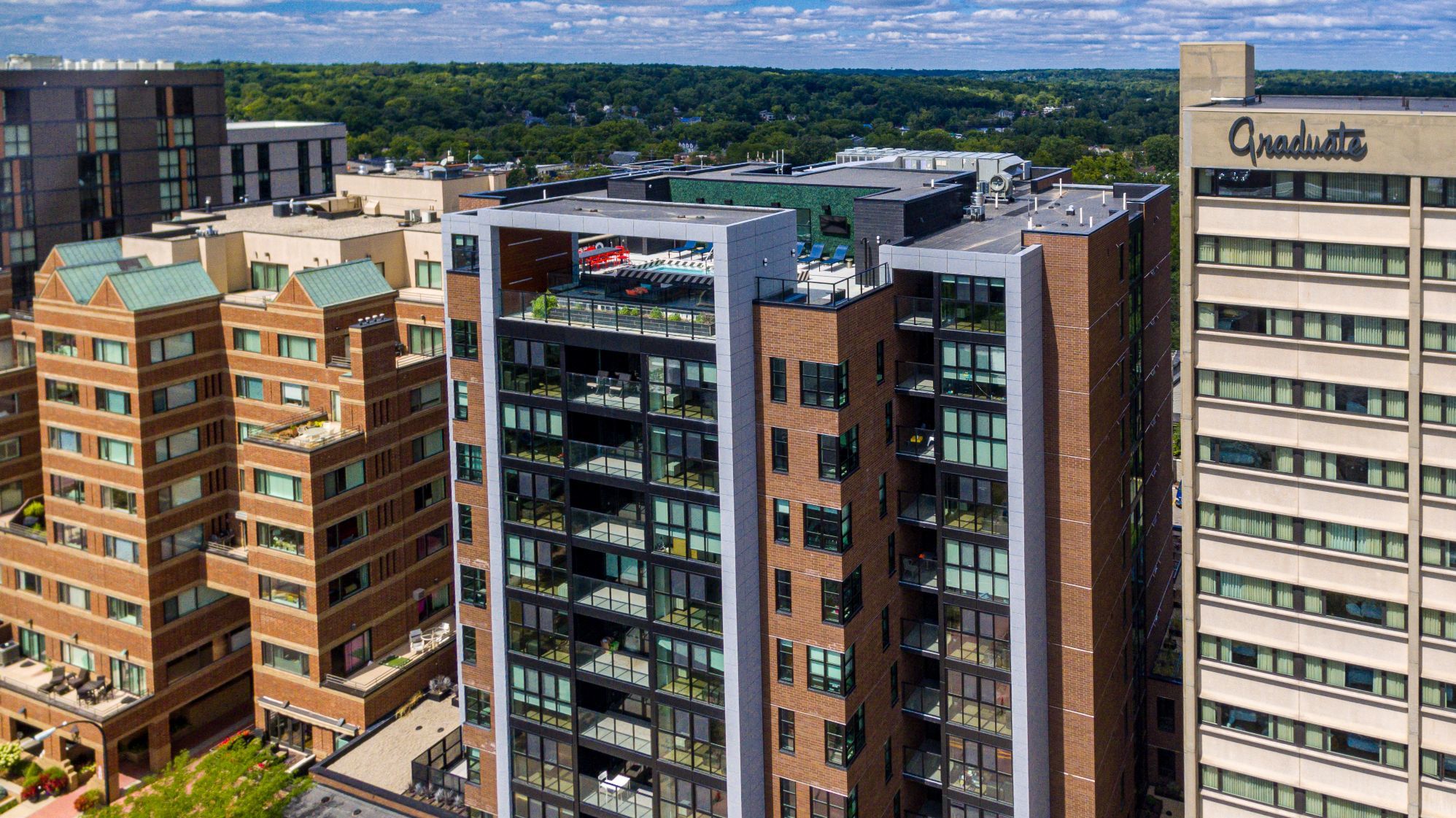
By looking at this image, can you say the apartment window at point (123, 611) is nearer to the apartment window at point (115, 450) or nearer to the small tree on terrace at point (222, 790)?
the apartment window at point (115, 450)

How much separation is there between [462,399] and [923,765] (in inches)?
1210

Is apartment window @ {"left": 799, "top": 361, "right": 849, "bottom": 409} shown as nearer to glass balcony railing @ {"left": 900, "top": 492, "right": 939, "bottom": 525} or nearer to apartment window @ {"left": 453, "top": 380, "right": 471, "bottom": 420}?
glass balcony railing @ {"left": 900, "top": 492, "right": 939, "bottom": 525}

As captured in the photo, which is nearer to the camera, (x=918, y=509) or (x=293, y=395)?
(x=918, y=509)

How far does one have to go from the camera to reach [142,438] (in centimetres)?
8494

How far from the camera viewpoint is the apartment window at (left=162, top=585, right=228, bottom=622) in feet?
288

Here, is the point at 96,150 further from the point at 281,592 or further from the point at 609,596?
the point at 609,596

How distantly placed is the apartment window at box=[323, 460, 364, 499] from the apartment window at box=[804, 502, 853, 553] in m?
36.5

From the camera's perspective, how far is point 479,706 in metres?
70.7

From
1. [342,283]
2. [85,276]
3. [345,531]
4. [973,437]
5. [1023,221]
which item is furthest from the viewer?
[85,276]

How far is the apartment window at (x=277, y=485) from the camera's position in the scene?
80.9m

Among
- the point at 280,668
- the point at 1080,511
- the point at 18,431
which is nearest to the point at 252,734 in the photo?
the point at 280,668

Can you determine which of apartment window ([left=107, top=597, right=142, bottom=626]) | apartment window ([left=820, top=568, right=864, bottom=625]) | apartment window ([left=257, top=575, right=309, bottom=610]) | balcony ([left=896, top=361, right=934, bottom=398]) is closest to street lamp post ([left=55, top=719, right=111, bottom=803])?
apartment window ([left=107, top=597, right=142, bottom=626])

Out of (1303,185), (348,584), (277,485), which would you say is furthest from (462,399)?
(1303,185)

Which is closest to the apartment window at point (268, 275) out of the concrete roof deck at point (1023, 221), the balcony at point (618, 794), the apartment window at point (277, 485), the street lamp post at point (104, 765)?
the apartment window at point (277, 485)
